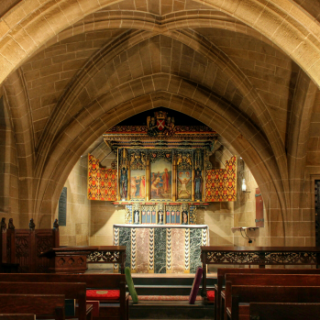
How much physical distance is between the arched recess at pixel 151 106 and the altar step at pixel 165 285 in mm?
2200

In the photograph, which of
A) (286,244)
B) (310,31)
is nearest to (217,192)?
(286,244)

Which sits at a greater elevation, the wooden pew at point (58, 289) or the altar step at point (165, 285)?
the wooden pew at point (58, 289)

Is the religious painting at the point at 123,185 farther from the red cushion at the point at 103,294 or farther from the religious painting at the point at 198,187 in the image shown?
the red cushion at the point at 103,294

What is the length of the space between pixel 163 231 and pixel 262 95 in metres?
3.59

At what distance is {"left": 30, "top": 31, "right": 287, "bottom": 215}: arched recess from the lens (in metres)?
8.03

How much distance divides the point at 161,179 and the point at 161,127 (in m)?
1.62

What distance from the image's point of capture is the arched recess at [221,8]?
5.09 meters

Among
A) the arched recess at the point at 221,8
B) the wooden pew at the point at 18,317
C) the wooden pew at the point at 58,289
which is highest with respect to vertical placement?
the arched recess at the point at 221,8

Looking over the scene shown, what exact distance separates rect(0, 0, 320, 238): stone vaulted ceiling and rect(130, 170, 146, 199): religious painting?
→ 7.92 ft

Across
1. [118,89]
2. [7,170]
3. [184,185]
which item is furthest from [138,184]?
[7,170]

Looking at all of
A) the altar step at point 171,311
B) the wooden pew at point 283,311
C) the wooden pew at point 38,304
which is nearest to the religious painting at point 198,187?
the altar step at point 171,311

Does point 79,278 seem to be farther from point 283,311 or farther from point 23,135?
point 23,135

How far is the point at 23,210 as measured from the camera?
856 centimetres

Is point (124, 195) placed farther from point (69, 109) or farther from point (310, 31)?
point (310, 31)
